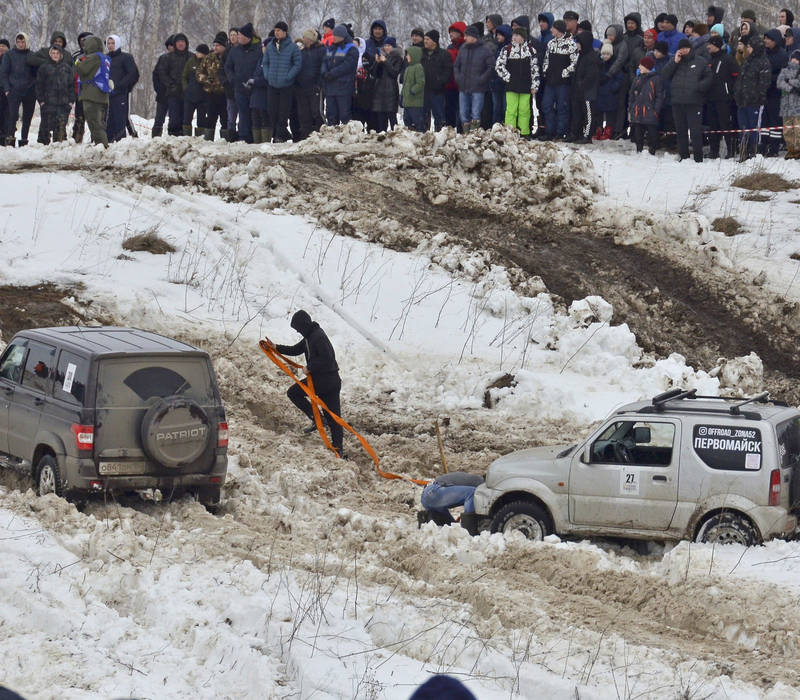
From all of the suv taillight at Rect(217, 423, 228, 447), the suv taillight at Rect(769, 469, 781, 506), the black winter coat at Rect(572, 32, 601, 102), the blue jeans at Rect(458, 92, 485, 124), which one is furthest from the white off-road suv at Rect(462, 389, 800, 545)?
the blue jeans at Rect(458, 92, 485, 124)

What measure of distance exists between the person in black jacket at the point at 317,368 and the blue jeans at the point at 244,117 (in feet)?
37.1

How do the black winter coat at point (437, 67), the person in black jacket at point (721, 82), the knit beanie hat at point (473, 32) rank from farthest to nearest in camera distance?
the black winter coat at point (437, 67), the knit beanie hat at point (473, 32), the person in black jacket at point (721, 82)

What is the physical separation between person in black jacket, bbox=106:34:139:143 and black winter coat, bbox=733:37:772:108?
12220mm

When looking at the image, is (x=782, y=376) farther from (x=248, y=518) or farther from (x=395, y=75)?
(x=395, y=75)

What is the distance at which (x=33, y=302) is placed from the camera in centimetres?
1747

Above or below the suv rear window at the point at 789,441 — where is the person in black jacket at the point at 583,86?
above

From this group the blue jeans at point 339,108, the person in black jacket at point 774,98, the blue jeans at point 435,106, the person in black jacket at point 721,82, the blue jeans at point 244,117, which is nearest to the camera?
the person in black jacket at point 774,98

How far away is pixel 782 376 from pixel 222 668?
39.4 ft

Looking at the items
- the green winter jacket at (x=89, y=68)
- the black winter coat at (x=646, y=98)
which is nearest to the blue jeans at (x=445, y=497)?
the black winter coat at (x=646, y=98)

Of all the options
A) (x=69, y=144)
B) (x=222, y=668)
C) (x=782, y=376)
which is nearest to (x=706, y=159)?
(x=782, y=376)

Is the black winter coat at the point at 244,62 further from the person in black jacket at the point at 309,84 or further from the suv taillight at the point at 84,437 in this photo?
the suv taillight at the point at 84,437

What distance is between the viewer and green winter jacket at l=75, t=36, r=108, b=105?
78.0 ft

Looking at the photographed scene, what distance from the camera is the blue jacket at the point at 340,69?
24016 millimetres

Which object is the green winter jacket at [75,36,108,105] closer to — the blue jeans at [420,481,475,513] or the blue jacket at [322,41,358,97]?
the blue jacket at [322,41,358,97]
